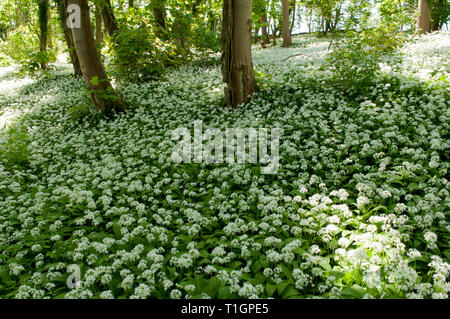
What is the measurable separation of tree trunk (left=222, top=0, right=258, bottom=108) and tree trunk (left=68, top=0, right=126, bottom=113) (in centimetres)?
314

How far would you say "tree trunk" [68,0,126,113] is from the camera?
24.7 feet

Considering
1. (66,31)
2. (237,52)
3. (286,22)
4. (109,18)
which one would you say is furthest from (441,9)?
(66,31)

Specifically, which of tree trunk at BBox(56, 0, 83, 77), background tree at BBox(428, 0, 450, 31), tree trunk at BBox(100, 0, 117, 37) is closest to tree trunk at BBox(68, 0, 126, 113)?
tree trunk at BBox(56, 0, 83, 77)

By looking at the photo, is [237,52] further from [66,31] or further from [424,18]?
[424,18]

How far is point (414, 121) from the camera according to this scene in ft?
16.5

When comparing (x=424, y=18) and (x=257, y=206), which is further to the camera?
(x=424, y=18)

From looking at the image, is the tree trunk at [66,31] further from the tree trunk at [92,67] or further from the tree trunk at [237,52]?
the tree trunk at [237,52]

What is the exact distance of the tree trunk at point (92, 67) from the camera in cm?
754

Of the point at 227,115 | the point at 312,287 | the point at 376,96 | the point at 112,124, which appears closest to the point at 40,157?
the point at 112,124

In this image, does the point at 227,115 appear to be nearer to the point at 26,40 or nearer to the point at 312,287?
the point at 312,287

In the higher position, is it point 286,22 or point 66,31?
point 286,22

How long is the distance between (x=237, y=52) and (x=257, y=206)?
14.7 feet

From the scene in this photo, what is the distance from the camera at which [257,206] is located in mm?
3904
